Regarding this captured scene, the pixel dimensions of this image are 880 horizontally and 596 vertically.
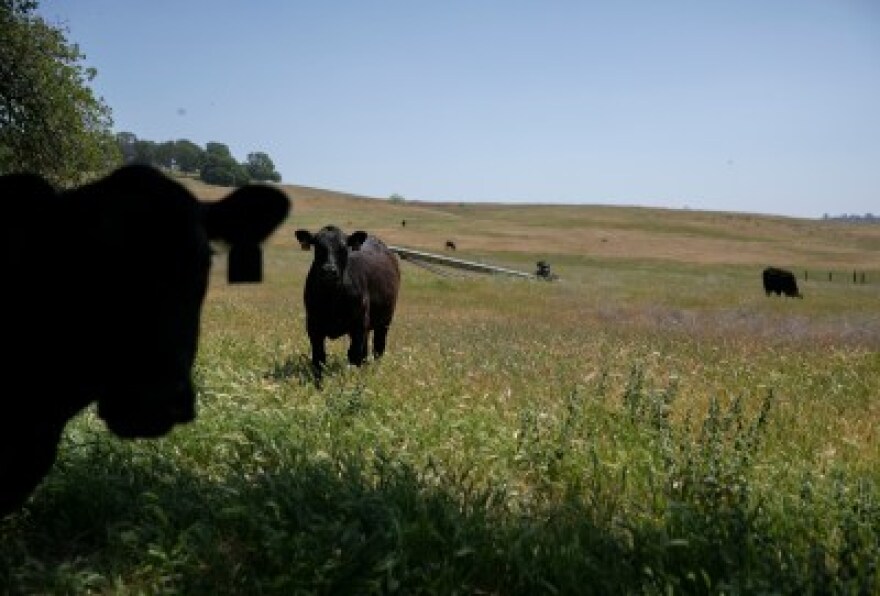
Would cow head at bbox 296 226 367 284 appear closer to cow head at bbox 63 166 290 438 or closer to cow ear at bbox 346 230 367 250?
cow ear at bbox 346 230 367 250

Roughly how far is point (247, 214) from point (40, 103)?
2046cm

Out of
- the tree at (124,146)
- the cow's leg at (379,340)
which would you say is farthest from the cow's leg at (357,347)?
Result: the tree at (124,146)

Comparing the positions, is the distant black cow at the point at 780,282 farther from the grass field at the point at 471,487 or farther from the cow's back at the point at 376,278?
the cow's back at the point at 376,278

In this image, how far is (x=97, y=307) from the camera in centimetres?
386

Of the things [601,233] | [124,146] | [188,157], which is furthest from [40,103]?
[188,157]

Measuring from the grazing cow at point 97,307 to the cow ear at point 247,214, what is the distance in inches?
14.3

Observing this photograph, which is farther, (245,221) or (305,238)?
(305,238)

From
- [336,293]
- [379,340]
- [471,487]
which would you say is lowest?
[379,340]

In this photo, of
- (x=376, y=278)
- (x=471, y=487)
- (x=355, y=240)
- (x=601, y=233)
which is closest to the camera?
(x=471, y=487)

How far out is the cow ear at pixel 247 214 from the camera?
455 cm

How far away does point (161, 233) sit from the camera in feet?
12.7

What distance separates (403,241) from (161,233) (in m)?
77.4

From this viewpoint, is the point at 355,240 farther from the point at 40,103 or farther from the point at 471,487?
the point at 40,103

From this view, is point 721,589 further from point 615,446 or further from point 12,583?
point 12,583
